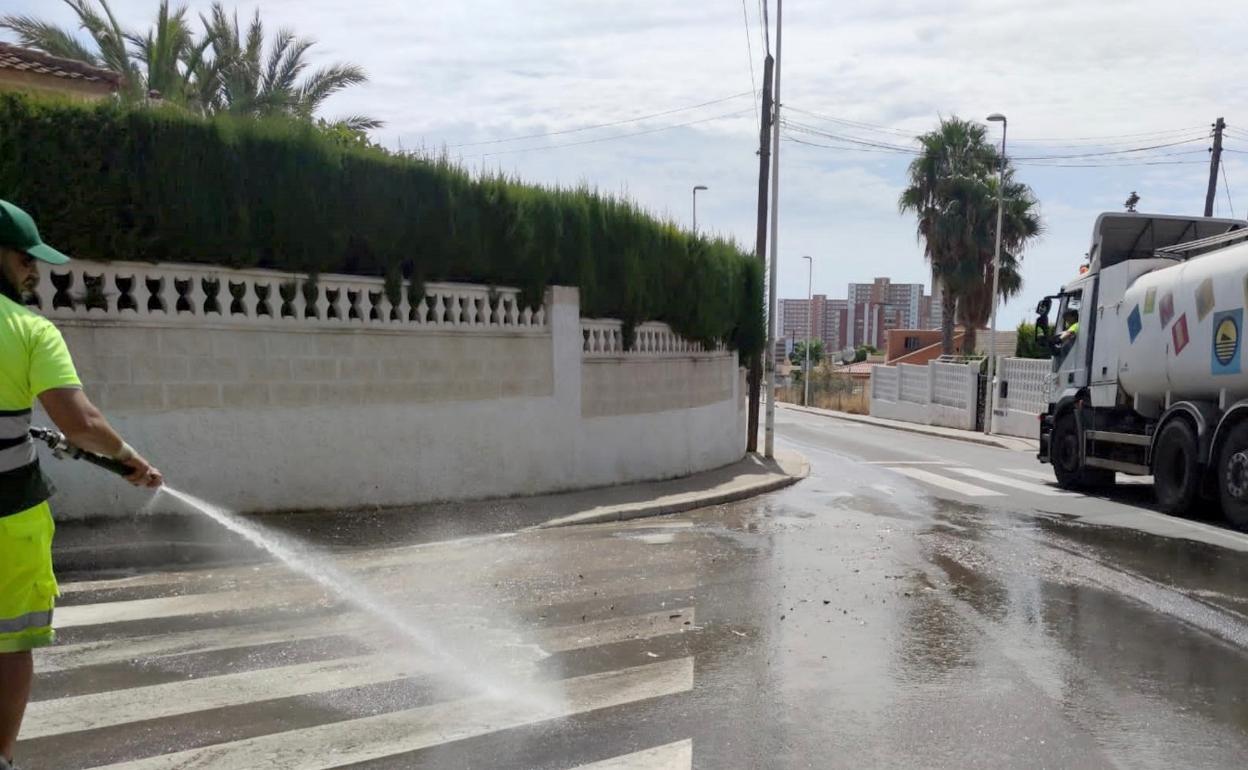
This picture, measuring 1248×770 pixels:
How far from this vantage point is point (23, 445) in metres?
3.34

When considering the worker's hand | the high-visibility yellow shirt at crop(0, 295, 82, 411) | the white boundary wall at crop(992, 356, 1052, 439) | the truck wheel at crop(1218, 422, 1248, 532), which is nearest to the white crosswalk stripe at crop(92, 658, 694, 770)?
the worker's hand

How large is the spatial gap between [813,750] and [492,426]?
744 centimetres

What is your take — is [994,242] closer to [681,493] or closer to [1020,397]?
[1020,397]

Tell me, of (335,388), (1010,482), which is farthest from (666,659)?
(1010,482)

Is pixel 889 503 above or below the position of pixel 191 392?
below

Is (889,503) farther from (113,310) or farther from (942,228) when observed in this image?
(942,228)

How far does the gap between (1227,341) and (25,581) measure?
1179 centimetres

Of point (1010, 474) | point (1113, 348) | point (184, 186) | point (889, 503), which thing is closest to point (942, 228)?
point (1010, 474)

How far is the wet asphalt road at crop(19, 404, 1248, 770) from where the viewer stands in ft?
14.4

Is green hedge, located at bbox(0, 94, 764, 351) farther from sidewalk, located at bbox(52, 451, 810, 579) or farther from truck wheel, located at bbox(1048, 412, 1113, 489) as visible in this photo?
truck wheel, located at bbox(1048, 412, 1113, 489)

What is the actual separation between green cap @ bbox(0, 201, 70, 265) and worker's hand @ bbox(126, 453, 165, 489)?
2.39 ft

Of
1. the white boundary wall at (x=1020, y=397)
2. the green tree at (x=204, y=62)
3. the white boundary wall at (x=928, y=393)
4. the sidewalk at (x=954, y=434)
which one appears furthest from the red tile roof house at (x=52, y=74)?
the white boundary wall at (x=928, y=393)

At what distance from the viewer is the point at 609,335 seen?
43.4ft

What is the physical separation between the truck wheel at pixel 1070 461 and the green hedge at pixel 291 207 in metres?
7.01
